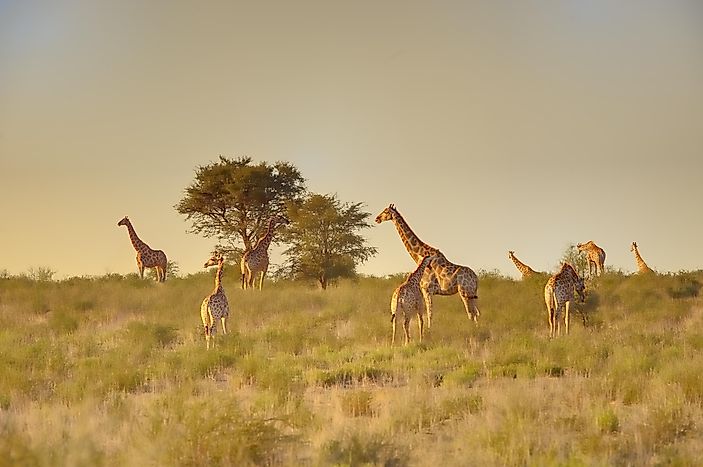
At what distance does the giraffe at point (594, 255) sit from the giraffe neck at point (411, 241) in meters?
12.8

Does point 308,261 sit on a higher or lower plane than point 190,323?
higher

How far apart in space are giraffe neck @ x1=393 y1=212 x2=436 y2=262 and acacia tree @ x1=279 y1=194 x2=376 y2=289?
10.5m

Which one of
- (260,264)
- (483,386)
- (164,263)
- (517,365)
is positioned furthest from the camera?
(164,263)

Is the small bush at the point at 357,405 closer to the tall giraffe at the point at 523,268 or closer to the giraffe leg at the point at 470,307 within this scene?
the giraffe leg at the point at 470,307

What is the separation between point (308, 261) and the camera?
30250 millimetres

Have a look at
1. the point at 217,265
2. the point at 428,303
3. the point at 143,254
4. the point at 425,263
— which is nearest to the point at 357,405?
the point at 428,303

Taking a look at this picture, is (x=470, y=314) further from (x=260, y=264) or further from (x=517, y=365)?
(x=260, y=264)

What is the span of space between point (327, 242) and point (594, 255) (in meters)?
10.5

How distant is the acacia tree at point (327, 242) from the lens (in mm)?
30234

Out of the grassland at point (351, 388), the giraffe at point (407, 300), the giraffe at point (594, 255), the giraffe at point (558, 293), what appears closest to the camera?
the grassland at point (351, 388)

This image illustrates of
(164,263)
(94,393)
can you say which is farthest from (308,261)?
(94,393)

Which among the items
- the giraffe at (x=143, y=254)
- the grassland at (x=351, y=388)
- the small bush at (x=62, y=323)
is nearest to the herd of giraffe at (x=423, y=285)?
the grassland at (x=351, y=388)

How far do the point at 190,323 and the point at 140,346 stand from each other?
12.5 feet

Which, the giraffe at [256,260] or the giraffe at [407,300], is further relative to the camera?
the giraffe at [256,260]
